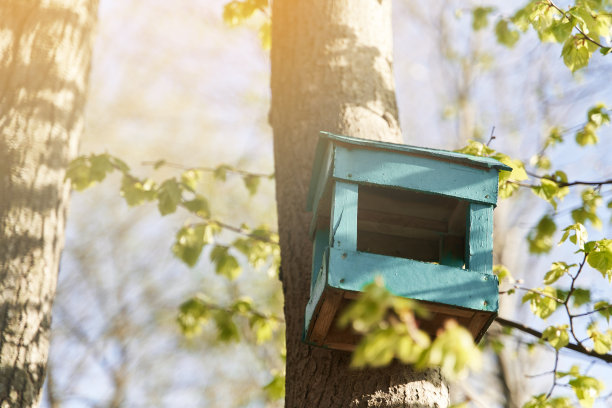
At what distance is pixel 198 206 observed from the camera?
3.27 m

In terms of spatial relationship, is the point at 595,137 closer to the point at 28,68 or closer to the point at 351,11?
the point at 351,11

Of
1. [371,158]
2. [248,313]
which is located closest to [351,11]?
[371,158]

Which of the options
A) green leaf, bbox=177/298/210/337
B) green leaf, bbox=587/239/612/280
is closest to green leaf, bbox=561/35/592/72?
green leaf, bbox=587/239/612/280

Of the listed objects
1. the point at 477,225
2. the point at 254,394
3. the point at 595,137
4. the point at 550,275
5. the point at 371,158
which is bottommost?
the point at 254,394

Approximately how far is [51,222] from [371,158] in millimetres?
1523

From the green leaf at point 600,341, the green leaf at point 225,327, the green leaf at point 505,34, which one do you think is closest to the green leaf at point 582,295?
the green leaf at point 600,341

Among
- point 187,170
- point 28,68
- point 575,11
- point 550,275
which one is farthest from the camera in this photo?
point 187,170

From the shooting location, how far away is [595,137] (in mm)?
3262

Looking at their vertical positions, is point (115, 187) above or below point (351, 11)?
below

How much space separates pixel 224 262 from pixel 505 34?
182 cm

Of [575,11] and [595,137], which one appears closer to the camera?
[575,11]

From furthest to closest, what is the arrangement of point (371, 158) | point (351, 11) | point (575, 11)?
1. point (351, 11)
2. point (575, 11)
3. point (371, 158)

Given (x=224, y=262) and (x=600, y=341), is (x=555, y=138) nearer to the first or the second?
(x=600, y=341)

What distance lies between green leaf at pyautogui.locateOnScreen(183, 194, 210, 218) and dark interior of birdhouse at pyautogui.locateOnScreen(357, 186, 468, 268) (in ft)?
3.61
